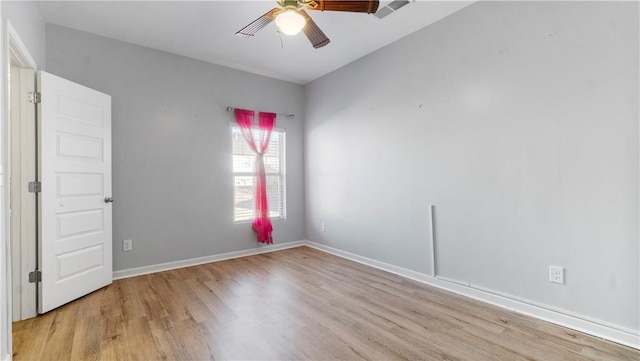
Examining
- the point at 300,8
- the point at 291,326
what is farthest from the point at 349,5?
the point at 291,326

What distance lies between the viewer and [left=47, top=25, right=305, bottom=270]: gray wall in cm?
336

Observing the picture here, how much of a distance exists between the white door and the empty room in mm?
18

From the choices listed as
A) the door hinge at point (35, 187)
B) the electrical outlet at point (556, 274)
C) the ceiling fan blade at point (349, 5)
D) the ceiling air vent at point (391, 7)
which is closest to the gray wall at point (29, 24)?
the door hinge at point (35, 187)

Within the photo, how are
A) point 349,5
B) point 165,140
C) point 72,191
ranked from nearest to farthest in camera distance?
point 349,5 → point 72,191 → point 165,140

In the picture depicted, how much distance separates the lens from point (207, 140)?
13.3ft

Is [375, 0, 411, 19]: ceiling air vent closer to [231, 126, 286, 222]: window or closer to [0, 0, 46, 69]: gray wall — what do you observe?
[231, 126, 286, 222]: window

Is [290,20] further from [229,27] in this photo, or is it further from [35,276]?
[35,276]

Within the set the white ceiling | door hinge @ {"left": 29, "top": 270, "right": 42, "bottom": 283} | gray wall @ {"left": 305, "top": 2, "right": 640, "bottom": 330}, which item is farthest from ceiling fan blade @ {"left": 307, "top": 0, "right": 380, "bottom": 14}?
door hinge @ {"left": 29, "top": 270, "right": 42, "bottom": 283}

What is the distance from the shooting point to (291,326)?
2256 mm

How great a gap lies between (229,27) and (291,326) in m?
3.02

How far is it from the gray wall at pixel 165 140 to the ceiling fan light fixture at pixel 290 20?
2.32 m

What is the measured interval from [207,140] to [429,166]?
2.90 meters

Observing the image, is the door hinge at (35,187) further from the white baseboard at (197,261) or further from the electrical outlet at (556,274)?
the electrical outlet at (556,274)

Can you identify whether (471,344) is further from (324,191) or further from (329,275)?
(324,191)
